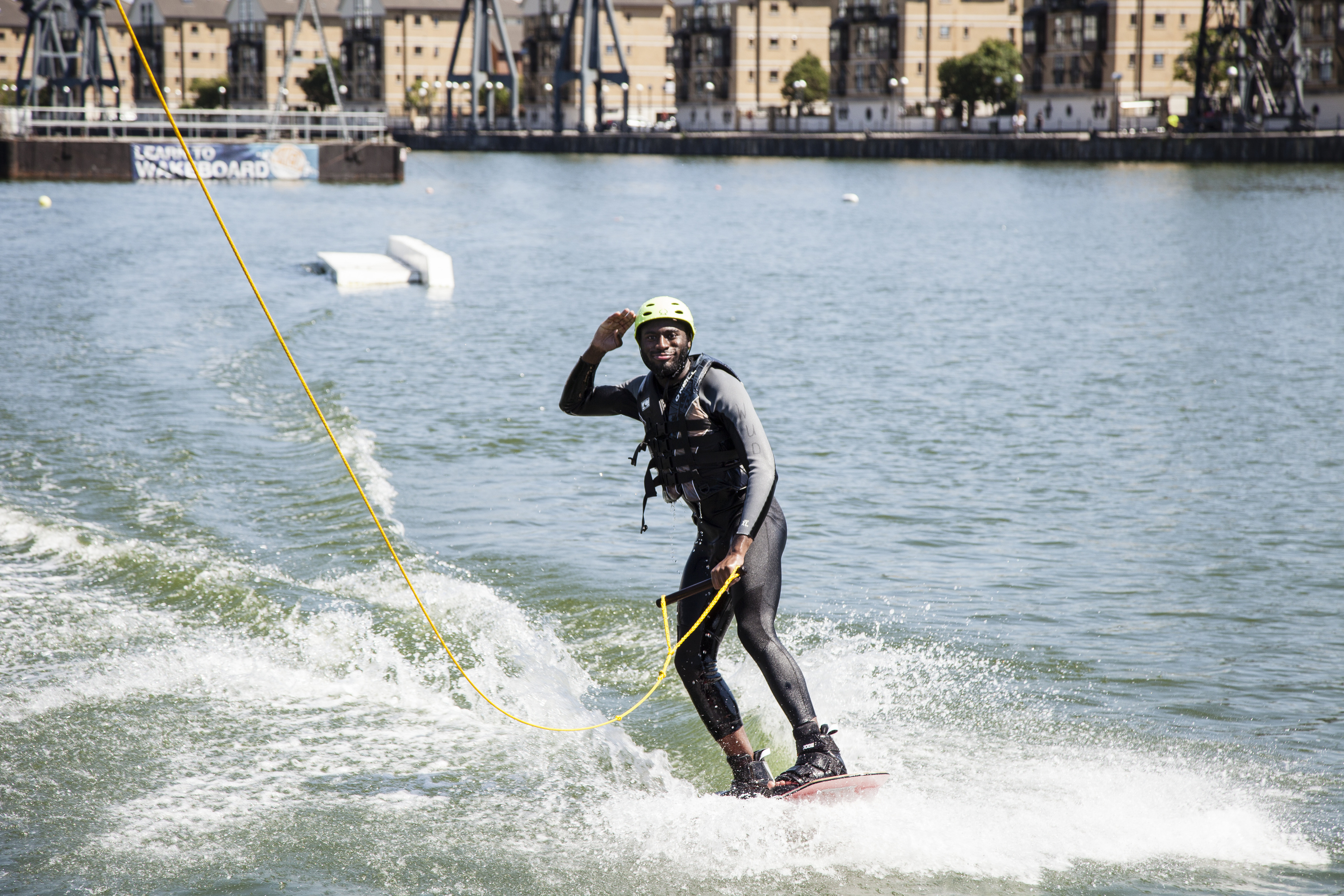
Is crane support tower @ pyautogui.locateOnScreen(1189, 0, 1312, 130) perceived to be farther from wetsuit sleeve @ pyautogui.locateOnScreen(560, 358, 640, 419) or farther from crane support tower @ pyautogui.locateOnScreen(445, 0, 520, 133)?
wetsuit sleeve @ pyautogui.locateOnScreen(560, 358, 640, 419)

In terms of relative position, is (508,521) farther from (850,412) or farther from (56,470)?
(850,412)

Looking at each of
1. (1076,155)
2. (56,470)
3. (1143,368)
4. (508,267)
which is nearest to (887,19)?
(1076,155)

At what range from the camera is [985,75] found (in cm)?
11038

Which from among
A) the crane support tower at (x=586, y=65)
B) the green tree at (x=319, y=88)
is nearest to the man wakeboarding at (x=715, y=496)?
the crane support tower at (x=586, y=65)

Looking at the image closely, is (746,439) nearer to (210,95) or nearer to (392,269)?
(392,269)

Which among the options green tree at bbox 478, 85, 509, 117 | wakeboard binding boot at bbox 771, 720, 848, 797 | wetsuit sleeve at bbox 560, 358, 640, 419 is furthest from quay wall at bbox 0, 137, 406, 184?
green tree at bbox 478, 85, 509, 117

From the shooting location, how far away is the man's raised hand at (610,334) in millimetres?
5766

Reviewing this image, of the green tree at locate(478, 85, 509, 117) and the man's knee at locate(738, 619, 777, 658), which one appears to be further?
the green tree at locate(478, 85, 509, 117)

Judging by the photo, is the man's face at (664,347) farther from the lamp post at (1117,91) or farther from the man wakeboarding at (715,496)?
the lamp post at (1117,91)

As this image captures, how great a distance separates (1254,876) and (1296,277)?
29.8 metres

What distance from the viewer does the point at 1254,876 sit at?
19.8 feet

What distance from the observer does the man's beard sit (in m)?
5.80

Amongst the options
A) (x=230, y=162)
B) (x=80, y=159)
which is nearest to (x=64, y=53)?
(x=80, y=159)

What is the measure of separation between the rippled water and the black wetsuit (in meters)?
0.57
